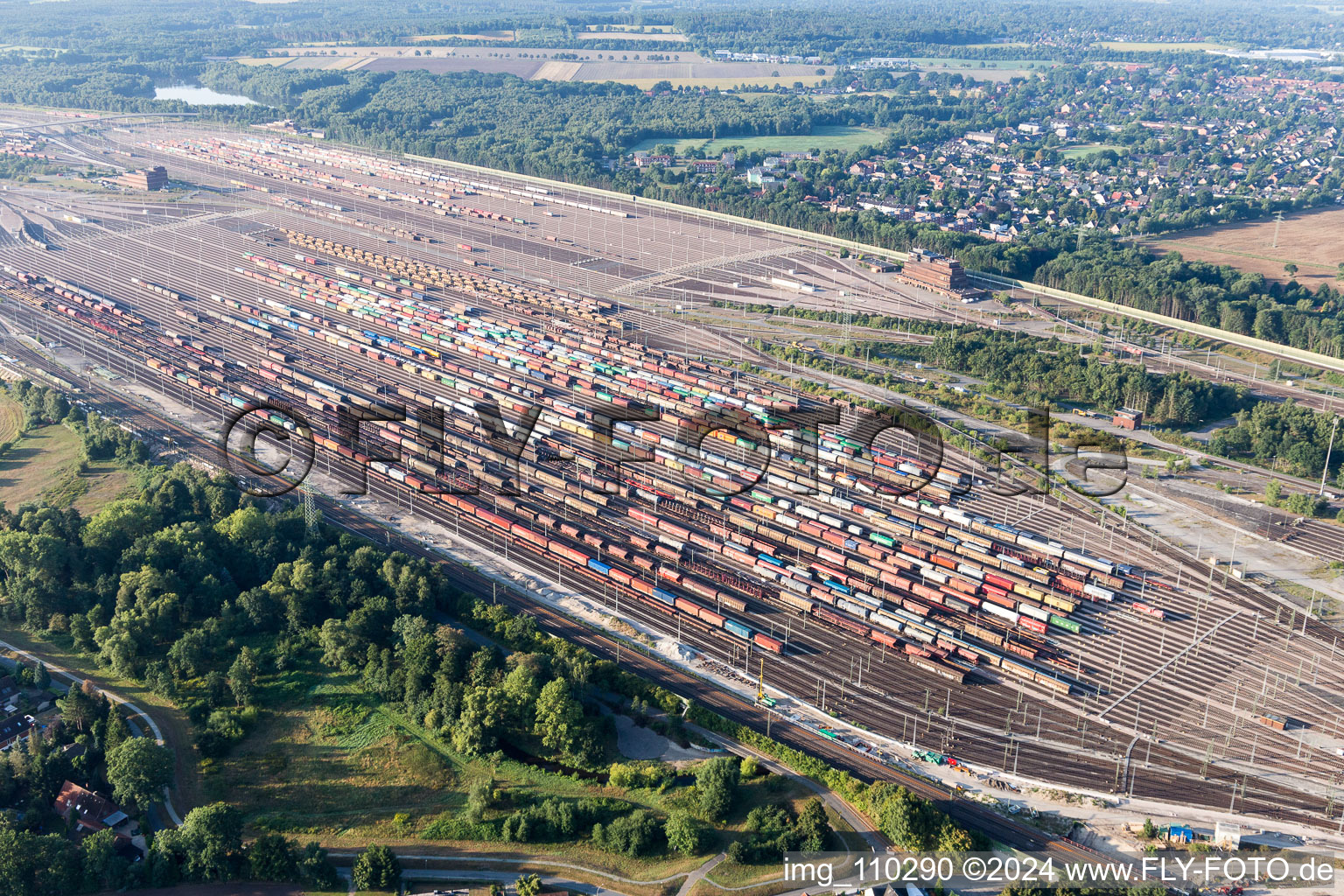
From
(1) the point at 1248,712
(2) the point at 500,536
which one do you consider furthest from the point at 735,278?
(1) the point at 1248,712

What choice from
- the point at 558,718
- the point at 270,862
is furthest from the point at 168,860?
the point at 558,718

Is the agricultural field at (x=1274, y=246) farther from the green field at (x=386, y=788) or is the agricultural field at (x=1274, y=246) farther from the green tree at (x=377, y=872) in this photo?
the green tree at (x=377, y=872)

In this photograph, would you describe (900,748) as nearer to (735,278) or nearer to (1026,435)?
(1026,435)

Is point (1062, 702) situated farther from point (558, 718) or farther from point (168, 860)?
point (168, 860)

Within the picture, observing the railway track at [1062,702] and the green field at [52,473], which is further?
the green field at [52,473]

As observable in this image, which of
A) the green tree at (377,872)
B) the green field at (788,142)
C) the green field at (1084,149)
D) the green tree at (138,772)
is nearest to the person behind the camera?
the green tree at (377,872)

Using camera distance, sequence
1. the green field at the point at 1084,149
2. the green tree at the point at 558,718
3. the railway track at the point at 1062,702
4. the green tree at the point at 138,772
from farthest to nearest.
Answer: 1. the green field at the point at 1084,149
2. the railway track at the point at 1062,702
3. the green tree at the point at 558,718
4. the green tree at the point at 138,772

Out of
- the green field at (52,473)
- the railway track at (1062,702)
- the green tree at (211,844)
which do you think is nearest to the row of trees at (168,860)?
the green tree at (211,844)
